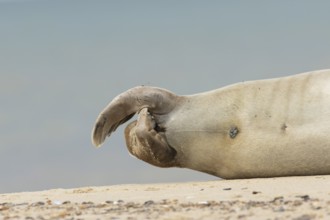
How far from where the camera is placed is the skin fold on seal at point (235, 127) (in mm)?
9641

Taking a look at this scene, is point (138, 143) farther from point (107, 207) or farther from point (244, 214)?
point (244, 214)

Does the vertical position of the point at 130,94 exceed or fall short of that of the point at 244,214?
it exceeds it

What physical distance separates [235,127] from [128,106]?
4.94ft

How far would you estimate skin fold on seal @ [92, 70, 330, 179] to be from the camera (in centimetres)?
964

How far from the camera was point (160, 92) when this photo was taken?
1085cm

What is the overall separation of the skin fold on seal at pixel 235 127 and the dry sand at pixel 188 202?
2.15 ft

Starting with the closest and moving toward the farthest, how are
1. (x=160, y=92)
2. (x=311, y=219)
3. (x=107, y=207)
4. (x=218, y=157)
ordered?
(x=311, y=219) → (x=107, y=207) → (x=218, y=157) → (x=160, y=92)

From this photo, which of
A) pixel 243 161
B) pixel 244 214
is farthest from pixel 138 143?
pixel 244 214

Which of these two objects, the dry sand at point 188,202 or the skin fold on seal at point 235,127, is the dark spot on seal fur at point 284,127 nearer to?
the skin fold on seal at point 235,127

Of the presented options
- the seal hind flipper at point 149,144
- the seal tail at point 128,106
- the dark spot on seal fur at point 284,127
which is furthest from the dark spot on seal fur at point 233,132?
the seal tail at point 128,106

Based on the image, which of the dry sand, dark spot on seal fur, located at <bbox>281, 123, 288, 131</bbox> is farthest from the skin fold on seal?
the dry sand

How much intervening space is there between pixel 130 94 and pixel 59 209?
3.86 meters

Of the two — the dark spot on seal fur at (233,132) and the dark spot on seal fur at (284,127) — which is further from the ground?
the dark spot on seal fur at (233,132)

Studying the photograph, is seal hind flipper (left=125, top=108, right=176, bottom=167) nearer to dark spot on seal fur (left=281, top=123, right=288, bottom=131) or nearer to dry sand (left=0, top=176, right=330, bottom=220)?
dry sand (left=0, top=176, right=330, bottom=220)
